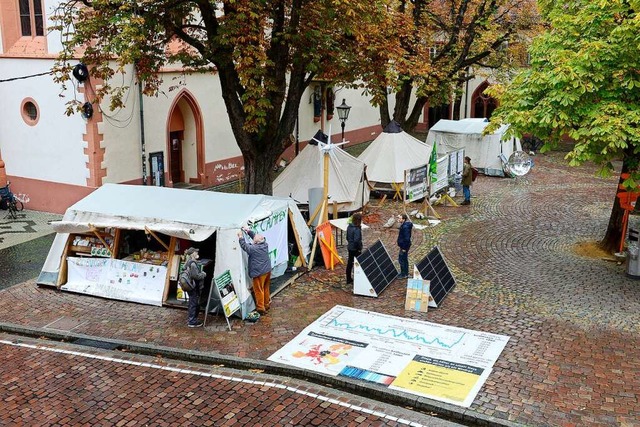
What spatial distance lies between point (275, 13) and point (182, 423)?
10579 mm

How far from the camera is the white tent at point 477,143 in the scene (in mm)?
27719

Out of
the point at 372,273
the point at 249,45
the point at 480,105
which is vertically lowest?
the point at 372,273

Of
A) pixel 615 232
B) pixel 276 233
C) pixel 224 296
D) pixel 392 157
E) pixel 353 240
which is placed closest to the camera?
pixel 224 296

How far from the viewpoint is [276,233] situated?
44.9 ft

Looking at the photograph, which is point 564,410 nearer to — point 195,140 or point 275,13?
point 275,13

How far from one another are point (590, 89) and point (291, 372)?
24.5 ft

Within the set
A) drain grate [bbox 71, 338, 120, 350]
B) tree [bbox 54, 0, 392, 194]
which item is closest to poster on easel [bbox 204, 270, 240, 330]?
drain grate [bbox 71, 338, 120, 350]

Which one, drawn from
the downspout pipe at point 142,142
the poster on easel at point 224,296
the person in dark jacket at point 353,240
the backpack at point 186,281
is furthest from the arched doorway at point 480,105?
the backpack at point 186,281

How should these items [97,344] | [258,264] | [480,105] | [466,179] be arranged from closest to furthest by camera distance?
[97,344]
[258,264]
[466,179]
[480,105]

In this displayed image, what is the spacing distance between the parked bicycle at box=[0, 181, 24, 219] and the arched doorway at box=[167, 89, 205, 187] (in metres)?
5.03

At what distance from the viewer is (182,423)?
855 cm

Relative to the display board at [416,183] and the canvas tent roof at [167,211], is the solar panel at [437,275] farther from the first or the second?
the display board at [416,183]

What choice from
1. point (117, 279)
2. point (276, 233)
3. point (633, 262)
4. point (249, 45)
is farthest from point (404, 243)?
point (117, 279)

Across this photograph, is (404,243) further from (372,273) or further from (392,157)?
(392,157)
